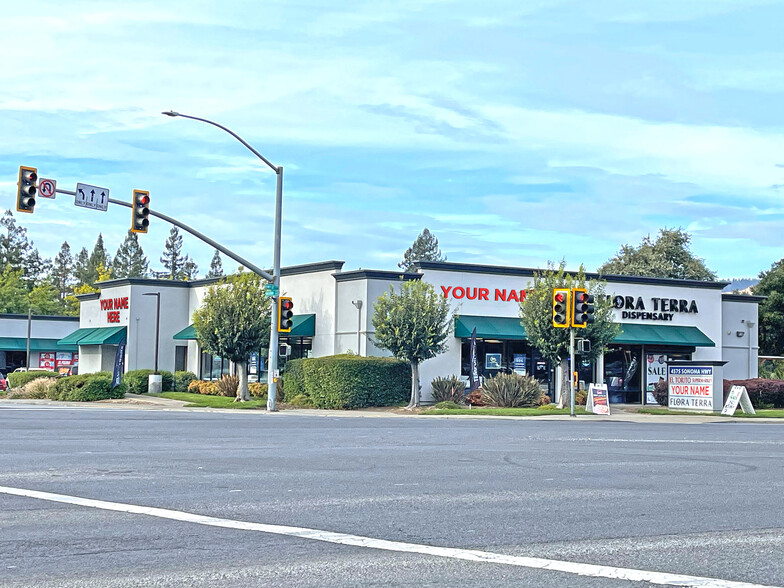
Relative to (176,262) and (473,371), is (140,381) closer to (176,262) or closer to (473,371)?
(473,371)

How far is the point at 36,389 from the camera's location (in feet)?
145

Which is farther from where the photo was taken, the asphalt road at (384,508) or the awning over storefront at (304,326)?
the awning over storefront at (304,326)

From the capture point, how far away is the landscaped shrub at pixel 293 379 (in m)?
38.6

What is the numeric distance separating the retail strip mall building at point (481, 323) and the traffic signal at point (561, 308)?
5765 mm

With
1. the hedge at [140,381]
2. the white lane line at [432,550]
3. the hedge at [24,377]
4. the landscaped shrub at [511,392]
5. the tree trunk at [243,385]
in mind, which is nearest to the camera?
the white lane line at [432,550]

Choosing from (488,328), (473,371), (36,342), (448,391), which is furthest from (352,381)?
(36,342)

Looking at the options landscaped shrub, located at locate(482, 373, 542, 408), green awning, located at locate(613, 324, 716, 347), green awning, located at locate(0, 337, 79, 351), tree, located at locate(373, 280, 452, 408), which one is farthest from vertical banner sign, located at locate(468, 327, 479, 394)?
green awning, located at locate(0, 337, 79, 351)

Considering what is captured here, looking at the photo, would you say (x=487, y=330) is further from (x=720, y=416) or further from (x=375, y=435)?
(x=375, y=435)

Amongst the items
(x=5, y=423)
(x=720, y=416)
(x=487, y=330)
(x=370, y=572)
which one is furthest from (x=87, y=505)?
(x=487, y=330)

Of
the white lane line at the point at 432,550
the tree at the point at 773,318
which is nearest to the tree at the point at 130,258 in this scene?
the tree at the point at 773,318

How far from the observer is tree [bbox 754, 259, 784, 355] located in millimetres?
61844

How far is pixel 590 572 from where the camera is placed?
738 centimetres

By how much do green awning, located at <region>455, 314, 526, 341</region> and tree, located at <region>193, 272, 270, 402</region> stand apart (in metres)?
7.98

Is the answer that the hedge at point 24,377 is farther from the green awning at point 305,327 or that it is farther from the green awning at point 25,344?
the green awning at point 25,344
